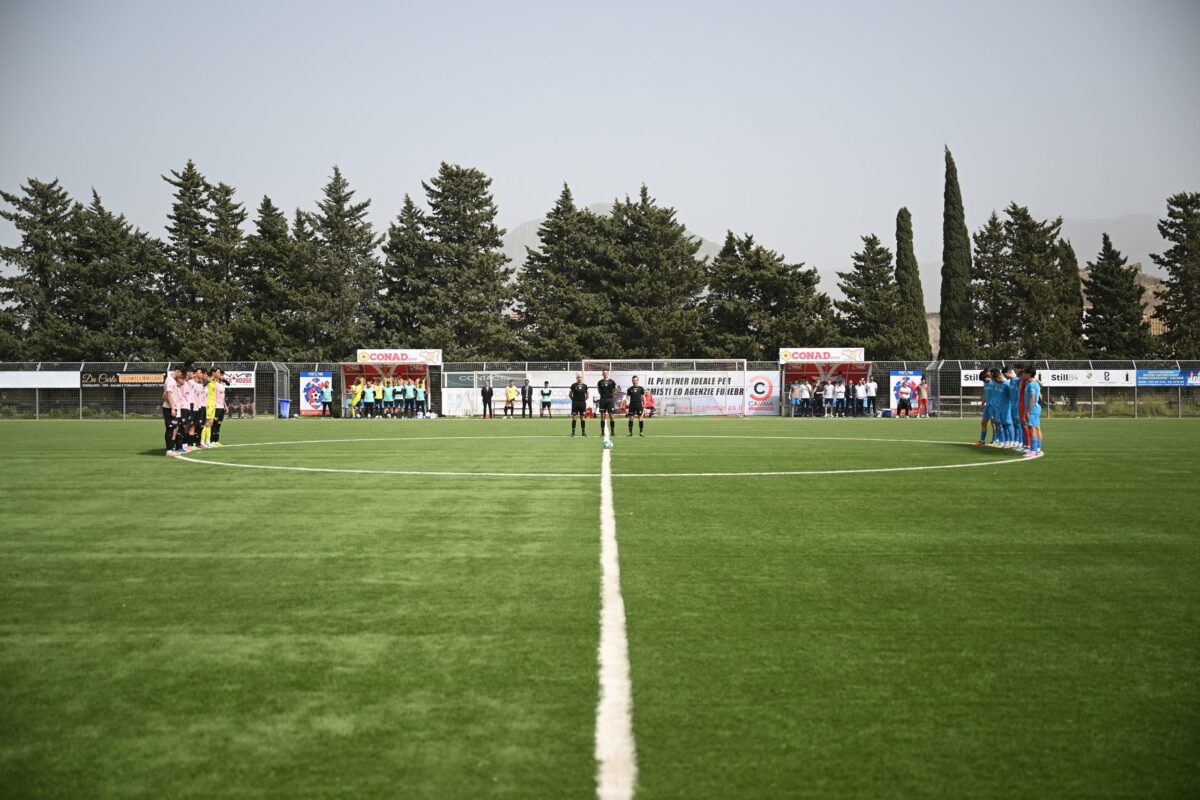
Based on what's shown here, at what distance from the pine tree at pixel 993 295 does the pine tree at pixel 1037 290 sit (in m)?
0.48

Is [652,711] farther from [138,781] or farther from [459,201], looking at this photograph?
[459,201]

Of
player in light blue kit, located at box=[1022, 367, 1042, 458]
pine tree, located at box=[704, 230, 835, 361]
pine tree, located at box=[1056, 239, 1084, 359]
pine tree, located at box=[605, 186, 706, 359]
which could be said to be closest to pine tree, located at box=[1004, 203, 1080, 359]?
pine tree, located at box=[1056, 239, 1084, 359]

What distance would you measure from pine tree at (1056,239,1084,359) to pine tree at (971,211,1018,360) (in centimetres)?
344

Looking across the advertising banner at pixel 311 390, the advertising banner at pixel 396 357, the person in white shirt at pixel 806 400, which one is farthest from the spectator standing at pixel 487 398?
the person in white shirt at pixel 806 400

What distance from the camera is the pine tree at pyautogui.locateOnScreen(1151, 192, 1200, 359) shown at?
2859 inches

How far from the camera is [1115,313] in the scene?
72.1 metres

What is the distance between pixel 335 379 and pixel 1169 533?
51.0m

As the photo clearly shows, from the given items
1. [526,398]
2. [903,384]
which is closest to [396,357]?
[526,398]

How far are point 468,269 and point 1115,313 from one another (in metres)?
45.2

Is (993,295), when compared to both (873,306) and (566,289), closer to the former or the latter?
(873,306)

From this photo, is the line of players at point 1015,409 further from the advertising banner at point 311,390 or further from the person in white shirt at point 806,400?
the advertising banner at point 311,390

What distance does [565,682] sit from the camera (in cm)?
471

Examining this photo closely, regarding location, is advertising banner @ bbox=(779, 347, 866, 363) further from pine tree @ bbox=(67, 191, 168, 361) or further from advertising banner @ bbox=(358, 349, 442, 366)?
pine tree @ bbox=(67, 191, 168, 361)

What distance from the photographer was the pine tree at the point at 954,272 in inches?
2771
